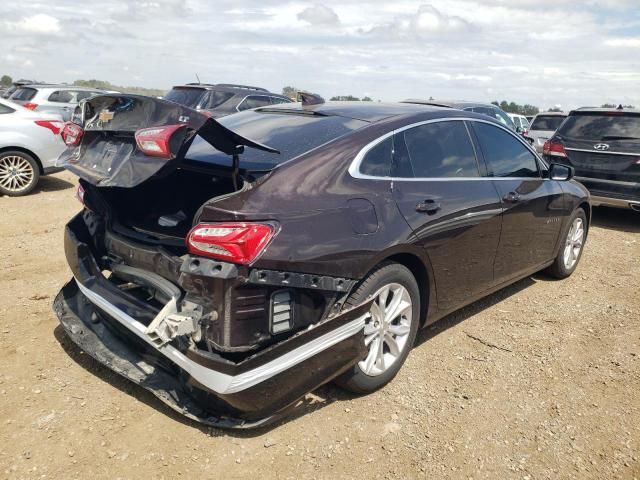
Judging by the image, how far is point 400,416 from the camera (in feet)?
10.1

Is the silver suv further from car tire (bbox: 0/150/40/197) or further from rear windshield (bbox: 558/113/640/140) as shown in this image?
rear windshield (bbox: 558/113/640/140)

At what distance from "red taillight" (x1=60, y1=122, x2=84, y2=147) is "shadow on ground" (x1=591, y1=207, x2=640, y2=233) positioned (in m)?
7.33

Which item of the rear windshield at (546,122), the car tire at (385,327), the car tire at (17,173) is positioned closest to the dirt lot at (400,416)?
the car tire at (385,327)

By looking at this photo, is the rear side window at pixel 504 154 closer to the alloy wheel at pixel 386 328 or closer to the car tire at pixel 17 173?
the alloy wheel at pixel 386 328

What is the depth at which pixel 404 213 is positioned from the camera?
3.11 metres

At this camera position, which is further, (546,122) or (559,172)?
(546,122)

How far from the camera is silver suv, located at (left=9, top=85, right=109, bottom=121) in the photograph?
13.1m

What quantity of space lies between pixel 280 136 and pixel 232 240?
39.7 inches

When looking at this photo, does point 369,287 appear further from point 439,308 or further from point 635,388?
point 635,388

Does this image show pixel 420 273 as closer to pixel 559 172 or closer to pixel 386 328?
pixel 386 328

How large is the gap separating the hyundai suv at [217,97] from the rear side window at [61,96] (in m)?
4.10

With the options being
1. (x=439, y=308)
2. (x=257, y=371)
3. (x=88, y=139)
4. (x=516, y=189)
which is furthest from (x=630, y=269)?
(x=88, y=139)

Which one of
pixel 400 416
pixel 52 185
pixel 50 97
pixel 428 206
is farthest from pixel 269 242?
pixel 50 97

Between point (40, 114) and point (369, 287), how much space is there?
302 inches
